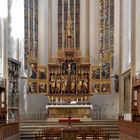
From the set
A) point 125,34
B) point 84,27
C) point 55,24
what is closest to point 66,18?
point 55,24

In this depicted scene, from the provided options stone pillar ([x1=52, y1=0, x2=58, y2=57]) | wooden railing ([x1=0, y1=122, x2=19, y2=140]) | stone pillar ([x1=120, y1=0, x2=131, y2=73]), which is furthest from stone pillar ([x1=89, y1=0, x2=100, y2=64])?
wooden railing ([x1=0, y1=122, x2=19, y2=140])

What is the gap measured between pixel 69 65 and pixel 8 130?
32.2 feet

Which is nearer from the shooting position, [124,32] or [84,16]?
[124,32]

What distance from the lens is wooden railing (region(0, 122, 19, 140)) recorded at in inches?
607

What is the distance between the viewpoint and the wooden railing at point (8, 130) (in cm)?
1541

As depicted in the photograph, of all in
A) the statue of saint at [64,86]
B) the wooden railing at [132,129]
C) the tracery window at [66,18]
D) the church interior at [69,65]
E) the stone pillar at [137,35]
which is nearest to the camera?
the wooden railing at [132,129]

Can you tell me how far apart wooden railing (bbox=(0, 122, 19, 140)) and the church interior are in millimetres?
548

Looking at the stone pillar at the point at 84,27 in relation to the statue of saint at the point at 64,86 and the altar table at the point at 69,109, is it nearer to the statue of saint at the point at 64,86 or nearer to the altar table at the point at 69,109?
the statue of saint at the point at 64,86

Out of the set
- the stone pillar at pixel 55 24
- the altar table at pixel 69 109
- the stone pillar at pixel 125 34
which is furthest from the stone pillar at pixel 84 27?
the altar table at pixel 69 109

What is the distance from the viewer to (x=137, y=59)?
72.0ft

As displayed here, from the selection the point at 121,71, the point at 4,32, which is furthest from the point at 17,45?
the point at 121,71

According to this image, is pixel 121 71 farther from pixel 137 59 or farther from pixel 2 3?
pixel 2 3

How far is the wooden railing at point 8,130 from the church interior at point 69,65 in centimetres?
55

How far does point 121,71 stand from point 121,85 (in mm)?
975
